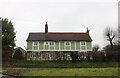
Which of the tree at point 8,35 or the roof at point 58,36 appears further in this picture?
the roof at point 58,36

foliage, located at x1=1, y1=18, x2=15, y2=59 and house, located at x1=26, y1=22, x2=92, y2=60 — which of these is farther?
house, located at x1=26, y1=22, x2=92, y2=60

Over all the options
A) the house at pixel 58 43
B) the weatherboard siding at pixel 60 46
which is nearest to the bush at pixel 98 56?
the house at pixel 58 43

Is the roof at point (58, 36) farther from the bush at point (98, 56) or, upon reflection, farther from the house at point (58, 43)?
the bush at point (98, 56)

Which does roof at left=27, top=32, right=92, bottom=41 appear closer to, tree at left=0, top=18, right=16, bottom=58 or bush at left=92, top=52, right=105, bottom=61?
tree at left=0, top=18, right=16, bottom=58

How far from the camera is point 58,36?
62.0 m

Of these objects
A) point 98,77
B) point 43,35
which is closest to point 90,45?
point 43,35

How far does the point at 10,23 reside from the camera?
53250 mm

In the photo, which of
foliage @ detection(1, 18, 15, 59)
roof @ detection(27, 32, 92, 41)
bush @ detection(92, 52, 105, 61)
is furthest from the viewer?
roof @ detection(27, 32, 92, 41)

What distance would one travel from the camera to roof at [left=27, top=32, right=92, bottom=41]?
199 ft

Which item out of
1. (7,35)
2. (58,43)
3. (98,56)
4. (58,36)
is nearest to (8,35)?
(7,35)

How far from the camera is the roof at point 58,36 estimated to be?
199 ft

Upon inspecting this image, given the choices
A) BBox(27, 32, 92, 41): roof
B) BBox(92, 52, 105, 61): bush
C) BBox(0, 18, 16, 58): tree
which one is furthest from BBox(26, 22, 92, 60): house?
BBox(92, 52, 105, 61): bush

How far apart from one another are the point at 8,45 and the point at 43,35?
1290 cm

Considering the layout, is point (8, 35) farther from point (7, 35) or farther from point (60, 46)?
point (60, 46)
